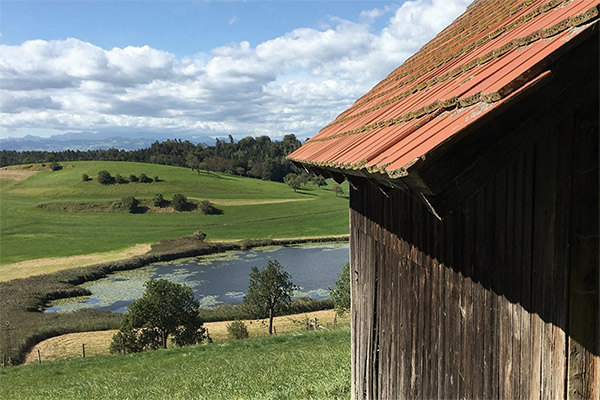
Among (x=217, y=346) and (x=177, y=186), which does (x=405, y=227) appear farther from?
(x=177, y=186)

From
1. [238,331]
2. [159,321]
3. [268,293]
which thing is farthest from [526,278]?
[268,293]

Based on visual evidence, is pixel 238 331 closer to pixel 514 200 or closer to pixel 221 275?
pixel 221 275

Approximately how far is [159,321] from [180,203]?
60199 mm

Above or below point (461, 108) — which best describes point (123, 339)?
below

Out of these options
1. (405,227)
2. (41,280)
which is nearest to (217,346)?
(405,227)

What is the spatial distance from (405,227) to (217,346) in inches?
715

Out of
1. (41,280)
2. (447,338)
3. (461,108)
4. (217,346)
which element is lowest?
(41,280)

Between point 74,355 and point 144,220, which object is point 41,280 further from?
point 144,220

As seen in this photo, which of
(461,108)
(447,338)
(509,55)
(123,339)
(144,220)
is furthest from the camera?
(144,220)

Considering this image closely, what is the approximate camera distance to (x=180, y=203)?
84.1m

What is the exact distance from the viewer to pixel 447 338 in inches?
119

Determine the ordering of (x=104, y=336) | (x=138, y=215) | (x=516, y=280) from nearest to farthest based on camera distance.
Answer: (x=516, y=280) < (x=104, y=336) < (x=138, y=215)

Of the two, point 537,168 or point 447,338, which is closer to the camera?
point 537,168

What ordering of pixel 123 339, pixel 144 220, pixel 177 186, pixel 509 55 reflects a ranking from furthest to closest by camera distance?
1. pixel 177 186
2. pixel 144 220
3. pixel 123 339
4. pixel 509 55
